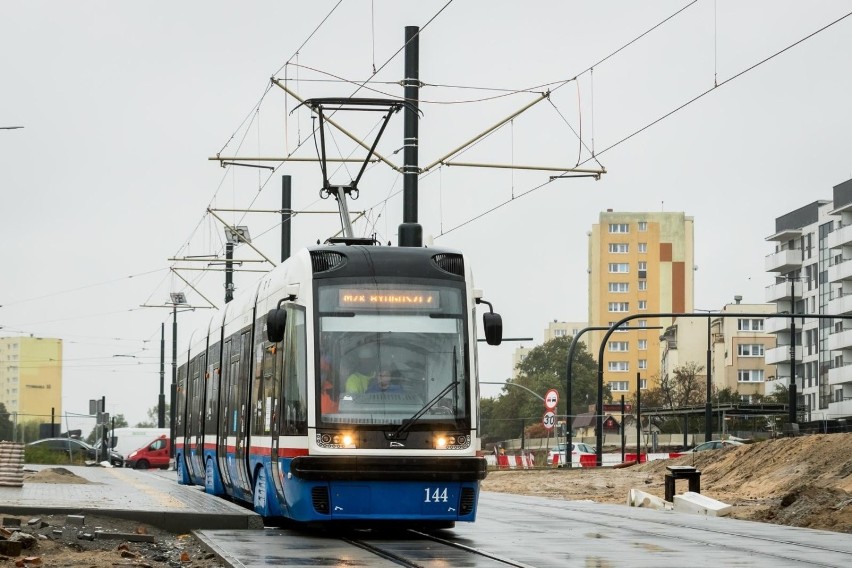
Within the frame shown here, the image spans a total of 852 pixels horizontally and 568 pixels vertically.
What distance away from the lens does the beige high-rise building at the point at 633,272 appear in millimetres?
164625

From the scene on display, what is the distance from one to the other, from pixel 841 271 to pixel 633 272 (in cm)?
5798

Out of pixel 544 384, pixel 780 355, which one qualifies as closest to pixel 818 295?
pixel 780 355

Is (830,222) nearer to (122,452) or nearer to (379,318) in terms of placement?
(122,452)

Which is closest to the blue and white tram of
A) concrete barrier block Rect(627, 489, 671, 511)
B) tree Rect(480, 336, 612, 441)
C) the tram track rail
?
the tram track rail

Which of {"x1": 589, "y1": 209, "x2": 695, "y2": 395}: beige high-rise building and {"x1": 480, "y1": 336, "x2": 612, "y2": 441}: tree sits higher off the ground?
{"x1": 589, "y1": 209, "x2": 695, "y2": 395}: beige high-rise building

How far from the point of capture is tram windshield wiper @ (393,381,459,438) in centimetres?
1747

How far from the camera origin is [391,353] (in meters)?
17.8

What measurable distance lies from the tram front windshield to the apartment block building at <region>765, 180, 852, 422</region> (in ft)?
282

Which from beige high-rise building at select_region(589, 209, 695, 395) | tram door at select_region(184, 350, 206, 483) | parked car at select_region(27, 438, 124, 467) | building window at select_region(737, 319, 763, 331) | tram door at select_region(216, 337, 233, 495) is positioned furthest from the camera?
beige high-rise building at select_region(589, 209, 695, 395)

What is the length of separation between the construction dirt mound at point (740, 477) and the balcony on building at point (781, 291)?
75.1 metres

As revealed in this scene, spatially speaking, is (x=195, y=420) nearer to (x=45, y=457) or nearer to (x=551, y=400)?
(x=551, y=400)

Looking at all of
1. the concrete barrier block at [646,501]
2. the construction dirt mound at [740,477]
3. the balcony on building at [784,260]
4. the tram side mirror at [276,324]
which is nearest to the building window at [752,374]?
the balcony on building at [784,260]

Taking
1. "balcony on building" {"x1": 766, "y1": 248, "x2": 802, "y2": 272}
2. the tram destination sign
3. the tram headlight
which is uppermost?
"balcony on building" {"x1": 766, "y1": 248, "x2": 802, "y2": 272}

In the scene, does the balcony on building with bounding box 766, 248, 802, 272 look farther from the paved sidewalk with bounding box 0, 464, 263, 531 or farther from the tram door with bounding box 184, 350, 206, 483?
the paved sidewalk with bounding box 0, 464, 263, 531
